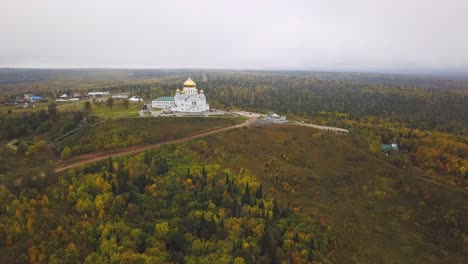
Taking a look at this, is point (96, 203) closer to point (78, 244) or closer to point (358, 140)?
point (78, 244)

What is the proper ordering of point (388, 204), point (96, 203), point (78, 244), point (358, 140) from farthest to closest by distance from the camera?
point (358, 140) → point (388, 204) → point (96, 203) → point (78, 244)

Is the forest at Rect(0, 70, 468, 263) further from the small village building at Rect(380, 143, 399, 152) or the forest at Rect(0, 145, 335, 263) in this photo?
the small village building at Rect(380, 143, 399, 152)

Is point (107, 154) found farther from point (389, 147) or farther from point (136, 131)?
point (389, 147)

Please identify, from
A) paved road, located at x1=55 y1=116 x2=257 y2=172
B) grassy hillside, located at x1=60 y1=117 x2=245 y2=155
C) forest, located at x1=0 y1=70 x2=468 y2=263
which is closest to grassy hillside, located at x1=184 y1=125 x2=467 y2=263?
forest, located at x1=0 y1=70 x2=468 y2=263

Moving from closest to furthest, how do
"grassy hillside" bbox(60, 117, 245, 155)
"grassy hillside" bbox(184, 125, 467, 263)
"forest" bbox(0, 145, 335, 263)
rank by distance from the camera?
"forest" bbox(0, 145, 335, 263) < "grassy hillside" bbox(184, 125, 467, 263) < "grassy hillside" bbox(60, 117, 245, 155)

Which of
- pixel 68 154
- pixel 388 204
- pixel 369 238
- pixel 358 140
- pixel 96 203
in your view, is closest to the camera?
pixel 96 203

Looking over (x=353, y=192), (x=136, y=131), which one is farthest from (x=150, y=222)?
(x=353, y=192)

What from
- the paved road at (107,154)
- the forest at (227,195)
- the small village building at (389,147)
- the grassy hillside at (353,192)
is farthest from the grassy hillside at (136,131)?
the small village building at (389,147)

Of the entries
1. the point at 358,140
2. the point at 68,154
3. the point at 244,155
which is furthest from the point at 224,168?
the point at 358,140
